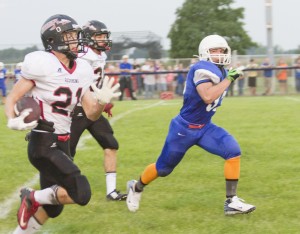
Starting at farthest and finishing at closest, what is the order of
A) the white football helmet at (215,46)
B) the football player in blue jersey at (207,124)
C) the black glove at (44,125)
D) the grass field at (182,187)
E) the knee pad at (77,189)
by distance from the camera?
1. the white football helmet at (215,46)
2. the football player in blue jersey at (207,124)
3. the grass field at (182,187)
4. the black glove at (44,125)
5. the knee pad at (77,189)

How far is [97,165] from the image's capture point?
7121 mm

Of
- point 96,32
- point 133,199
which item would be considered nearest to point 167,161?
point 133,199

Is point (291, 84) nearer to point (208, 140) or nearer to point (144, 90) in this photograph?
point (144, 90)

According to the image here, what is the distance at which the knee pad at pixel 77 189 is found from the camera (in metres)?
3.90

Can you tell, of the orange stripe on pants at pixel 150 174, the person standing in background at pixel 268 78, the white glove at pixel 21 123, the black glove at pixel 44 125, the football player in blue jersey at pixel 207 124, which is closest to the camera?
the white glove at pixel 21 123

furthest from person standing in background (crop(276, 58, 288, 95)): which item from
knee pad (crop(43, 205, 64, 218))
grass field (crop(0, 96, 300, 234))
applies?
knee pad (crop(43, 205, 64, 218))

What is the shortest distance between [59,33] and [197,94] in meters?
1.37

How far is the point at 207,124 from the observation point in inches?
197

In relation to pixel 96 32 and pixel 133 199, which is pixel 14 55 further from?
pixel 133 199

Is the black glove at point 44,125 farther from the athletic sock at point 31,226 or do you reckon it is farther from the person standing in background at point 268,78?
the person standing in background at point 268,78

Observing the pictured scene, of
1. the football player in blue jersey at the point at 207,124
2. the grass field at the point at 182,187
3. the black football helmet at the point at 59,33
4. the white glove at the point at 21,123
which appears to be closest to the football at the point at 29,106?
the white glove at the point at 21,123

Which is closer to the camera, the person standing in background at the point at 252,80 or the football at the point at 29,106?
the football at the point at 29,106

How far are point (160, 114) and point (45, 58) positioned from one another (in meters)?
9.23

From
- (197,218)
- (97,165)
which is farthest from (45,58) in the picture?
(97,165)
